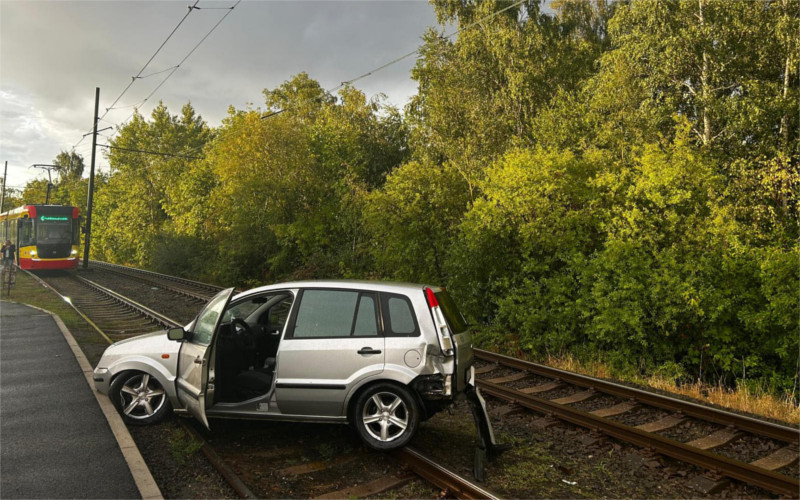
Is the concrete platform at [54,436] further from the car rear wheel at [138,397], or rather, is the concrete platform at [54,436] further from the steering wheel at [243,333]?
the steering wheel at [243,333]

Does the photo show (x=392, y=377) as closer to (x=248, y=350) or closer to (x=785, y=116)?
(x=248, y=350)

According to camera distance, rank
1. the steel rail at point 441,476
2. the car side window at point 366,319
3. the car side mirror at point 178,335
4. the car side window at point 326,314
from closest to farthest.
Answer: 1. the steel rail at point 441,476
2. the car side window at point 366,319
3. the car side window at point 326,314
4. the car side mirror at point 178,335

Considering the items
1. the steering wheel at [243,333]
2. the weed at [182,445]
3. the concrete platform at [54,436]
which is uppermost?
the steering wheel at [243,333]

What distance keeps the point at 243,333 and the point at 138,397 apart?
1.48 m

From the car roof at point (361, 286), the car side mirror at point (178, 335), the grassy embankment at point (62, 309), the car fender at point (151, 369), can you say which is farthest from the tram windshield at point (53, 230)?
the car roof at point (361, 286)

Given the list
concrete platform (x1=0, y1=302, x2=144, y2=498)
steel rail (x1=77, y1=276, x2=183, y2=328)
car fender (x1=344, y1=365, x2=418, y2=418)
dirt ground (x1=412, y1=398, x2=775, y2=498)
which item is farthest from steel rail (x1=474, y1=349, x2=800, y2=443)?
steel rail (x1=77, y1=276, x2=183, y2=328)

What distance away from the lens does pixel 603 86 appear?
2422cm

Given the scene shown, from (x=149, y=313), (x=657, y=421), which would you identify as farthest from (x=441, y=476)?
(x=149, y=313)

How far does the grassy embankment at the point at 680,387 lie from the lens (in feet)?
26.5

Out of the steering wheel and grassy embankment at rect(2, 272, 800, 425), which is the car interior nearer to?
the steering wheel

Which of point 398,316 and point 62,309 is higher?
point 398,316

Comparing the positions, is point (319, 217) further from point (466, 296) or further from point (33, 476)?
point (33, 476)

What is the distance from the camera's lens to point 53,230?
2900 centimetres

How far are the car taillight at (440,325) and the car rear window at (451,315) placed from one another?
0.09 metres
